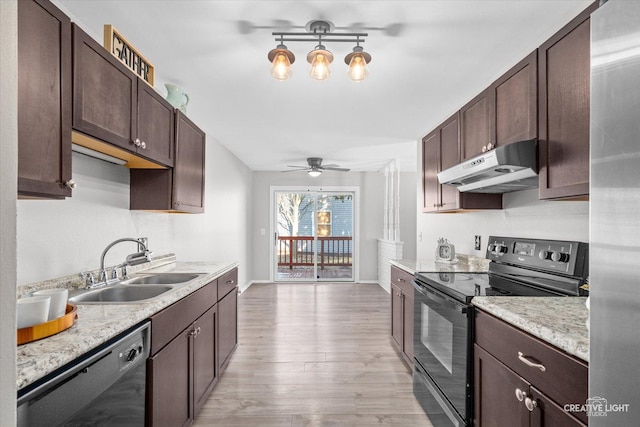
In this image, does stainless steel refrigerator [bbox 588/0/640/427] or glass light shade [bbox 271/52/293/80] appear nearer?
stainless steel refrigerator [bbox 588/0/640/427]

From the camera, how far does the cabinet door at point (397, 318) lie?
2854mm

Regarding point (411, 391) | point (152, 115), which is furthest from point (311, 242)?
point (152, 115)

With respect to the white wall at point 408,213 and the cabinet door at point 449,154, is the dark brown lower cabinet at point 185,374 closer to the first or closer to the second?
the cabinet door at point 449,154

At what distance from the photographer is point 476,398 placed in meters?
1.51

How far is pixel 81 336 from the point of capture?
1007mm

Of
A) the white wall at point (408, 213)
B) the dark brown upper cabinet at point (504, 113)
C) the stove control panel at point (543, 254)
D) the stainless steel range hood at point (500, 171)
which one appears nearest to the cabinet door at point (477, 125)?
the dark brown upper cabinet at point (504, 113)

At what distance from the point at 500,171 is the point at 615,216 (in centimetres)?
131

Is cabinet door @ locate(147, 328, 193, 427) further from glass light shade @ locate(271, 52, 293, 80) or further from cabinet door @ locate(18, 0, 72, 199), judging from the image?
glass light shade @ locate(271, 52, 293, 80)

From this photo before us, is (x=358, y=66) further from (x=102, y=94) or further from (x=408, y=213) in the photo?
(x=408, y=213)

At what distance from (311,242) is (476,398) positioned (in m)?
5.33

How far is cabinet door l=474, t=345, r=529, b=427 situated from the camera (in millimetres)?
1200

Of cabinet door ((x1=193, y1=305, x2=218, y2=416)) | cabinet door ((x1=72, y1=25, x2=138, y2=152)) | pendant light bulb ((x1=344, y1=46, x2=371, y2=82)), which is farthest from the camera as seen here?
cabinet door ((x1=193, y1=305, x2=218, y2=416))

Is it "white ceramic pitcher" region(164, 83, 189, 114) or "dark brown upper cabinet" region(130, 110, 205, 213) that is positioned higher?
"white ceramic pitcher" region(164, 83, 189, 114)

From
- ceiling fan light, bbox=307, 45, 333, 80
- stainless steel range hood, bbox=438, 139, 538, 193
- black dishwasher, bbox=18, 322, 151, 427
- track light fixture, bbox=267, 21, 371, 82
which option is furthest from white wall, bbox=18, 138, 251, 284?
stainless steel range hood, bbox=438, 139, 538, 193
